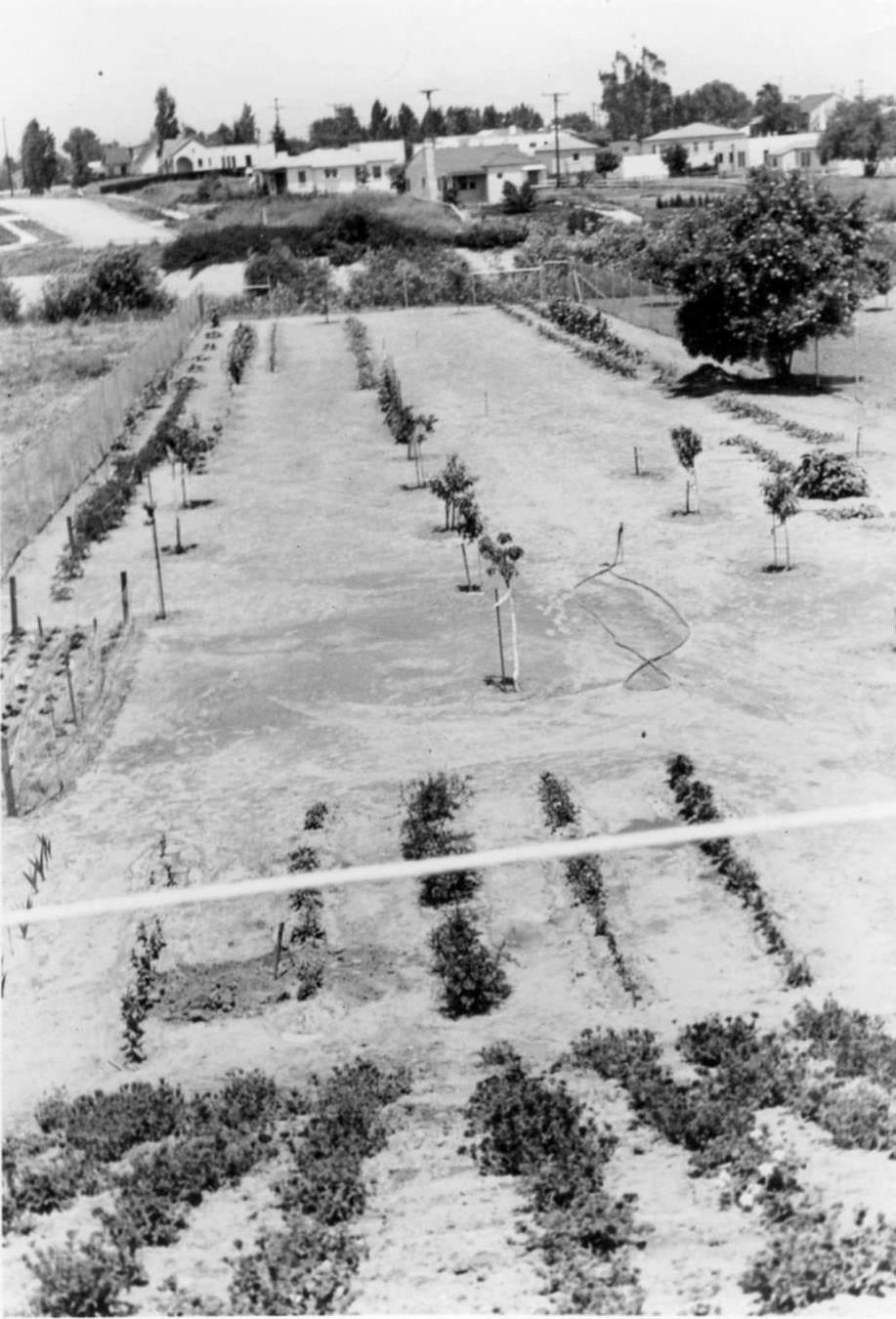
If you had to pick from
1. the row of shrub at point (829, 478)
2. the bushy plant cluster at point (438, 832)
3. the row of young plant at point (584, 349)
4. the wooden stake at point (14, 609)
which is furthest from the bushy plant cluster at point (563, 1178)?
the row of young plant at point (584, 349)

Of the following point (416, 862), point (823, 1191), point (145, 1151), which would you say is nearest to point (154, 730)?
point (416, 862)

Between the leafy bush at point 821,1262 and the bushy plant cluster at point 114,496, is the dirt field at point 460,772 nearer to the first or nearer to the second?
the leafy bush at point 821,1262

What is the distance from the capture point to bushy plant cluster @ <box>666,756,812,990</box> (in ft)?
31.6

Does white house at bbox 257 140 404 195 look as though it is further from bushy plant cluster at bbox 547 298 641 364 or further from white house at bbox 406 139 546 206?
bushy plant cluster at bbox 547 298 641 364

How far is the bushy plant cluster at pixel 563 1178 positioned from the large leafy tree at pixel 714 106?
6081 inches

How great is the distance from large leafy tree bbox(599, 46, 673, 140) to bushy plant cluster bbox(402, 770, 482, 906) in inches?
5537

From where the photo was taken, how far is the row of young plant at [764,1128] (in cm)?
637

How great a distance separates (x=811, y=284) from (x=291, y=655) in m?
16.6

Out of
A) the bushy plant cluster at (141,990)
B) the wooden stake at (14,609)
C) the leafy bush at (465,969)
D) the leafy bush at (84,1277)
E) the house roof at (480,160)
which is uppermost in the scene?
the house roof at (480,160)

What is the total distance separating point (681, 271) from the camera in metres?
30.2

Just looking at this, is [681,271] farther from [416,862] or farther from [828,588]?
[416,862]

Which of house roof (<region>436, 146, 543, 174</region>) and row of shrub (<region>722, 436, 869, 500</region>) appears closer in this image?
row of shrub (<region>722, 436, 869, 500</region>)

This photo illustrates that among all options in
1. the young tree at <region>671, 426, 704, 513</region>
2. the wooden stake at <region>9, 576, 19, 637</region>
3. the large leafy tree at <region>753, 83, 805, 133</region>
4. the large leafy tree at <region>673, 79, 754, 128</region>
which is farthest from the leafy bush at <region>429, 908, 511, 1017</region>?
the large leafy tree at <region>673, 79, 754, 128</region>

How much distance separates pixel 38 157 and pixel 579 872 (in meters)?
116
